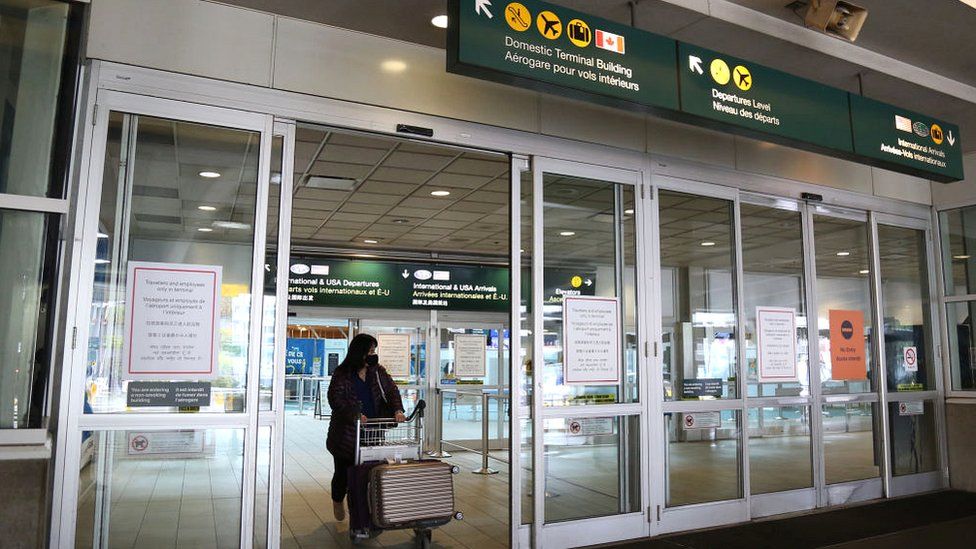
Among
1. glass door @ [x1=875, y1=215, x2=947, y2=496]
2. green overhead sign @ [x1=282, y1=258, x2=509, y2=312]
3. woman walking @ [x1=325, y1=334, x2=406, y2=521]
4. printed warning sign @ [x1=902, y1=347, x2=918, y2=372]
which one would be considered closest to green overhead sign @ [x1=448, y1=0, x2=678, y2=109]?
woman walking @ [x1=325, y1=334, x2=406, y2=521]

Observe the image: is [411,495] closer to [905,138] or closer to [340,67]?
[340,67]

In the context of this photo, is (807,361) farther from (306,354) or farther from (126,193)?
(306,354)

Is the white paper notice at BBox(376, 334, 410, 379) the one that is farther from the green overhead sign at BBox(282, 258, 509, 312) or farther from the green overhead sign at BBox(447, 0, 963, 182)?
the green overhead sign at BBox(447, 0, 963, 182)

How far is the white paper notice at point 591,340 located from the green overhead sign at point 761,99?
149 cm

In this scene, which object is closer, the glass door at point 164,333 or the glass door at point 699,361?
the glass door at point 164,333

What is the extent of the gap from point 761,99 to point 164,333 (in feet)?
12.6

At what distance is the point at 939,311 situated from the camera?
23.3ft

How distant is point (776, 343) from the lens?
591cm

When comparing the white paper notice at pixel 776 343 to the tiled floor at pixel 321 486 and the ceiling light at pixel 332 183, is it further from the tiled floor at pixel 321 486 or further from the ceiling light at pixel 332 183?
the ceiling light at pixel 332 183

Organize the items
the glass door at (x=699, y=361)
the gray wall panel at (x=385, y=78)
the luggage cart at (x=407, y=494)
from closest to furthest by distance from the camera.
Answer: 1. the gray wall panel at (x=385, y=78)
2. the luggage cart at (x=407, y=494)
3. the glass door at (x=699, y=361)

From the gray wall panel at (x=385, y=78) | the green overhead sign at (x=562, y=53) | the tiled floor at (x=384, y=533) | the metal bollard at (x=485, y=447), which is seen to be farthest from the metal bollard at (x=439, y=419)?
the green overhead sign at (x=562, y=53)

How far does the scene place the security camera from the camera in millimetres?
4406

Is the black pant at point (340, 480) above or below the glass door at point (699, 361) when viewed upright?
below

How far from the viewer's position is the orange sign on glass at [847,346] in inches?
250
